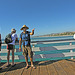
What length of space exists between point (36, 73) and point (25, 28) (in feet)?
5.29

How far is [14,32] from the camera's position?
2.87 metres

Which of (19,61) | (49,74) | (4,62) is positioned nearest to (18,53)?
(19,61)

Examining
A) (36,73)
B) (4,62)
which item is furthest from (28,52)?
(4,62)

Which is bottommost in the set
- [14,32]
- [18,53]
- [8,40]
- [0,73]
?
[0,73]

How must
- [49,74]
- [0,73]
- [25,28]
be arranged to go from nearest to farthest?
[49,74]
[0,73]
[25,28]

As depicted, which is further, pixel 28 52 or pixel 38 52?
pixel 38 52

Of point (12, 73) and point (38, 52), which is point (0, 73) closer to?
point (12, 73)

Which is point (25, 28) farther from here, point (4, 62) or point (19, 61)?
point (4, 62)

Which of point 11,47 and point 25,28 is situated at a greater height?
point 25,28

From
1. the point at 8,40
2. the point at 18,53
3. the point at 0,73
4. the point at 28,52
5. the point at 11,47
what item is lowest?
the point at 0,73

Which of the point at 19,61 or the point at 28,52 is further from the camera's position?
the point at 19,61

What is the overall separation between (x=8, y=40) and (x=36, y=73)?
1558 mm

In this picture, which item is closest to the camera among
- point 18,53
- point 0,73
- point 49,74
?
point 49,74

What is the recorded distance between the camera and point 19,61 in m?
3.63
